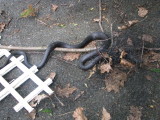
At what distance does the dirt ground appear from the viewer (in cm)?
387

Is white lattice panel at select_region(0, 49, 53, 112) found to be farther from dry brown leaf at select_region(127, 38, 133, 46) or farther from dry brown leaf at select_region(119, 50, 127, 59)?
dry brown leaf at select_region(127, 38, 133, 46)

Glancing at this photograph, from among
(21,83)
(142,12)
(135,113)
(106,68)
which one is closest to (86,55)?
(106,68)

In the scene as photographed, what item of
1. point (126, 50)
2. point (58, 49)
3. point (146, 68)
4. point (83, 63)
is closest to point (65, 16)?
point (58, 49)

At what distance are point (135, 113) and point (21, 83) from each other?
6.72 feet

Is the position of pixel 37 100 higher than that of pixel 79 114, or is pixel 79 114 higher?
pixel 37 100

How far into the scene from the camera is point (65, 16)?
5547mm

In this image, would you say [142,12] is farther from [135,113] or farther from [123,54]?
[135,113]

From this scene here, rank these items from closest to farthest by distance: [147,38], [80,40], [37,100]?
[37,100] → [147,38] → [80,40]

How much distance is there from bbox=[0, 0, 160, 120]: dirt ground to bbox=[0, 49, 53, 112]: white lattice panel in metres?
0.12

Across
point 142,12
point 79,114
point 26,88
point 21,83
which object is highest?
point 142,12

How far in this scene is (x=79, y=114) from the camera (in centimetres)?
377

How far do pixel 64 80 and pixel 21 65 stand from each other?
0.89 metres

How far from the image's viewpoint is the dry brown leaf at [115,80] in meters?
4.03

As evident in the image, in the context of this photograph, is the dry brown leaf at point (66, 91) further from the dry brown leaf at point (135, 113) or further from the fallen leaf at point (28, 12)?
the fallen leaf at point (28, 12)
